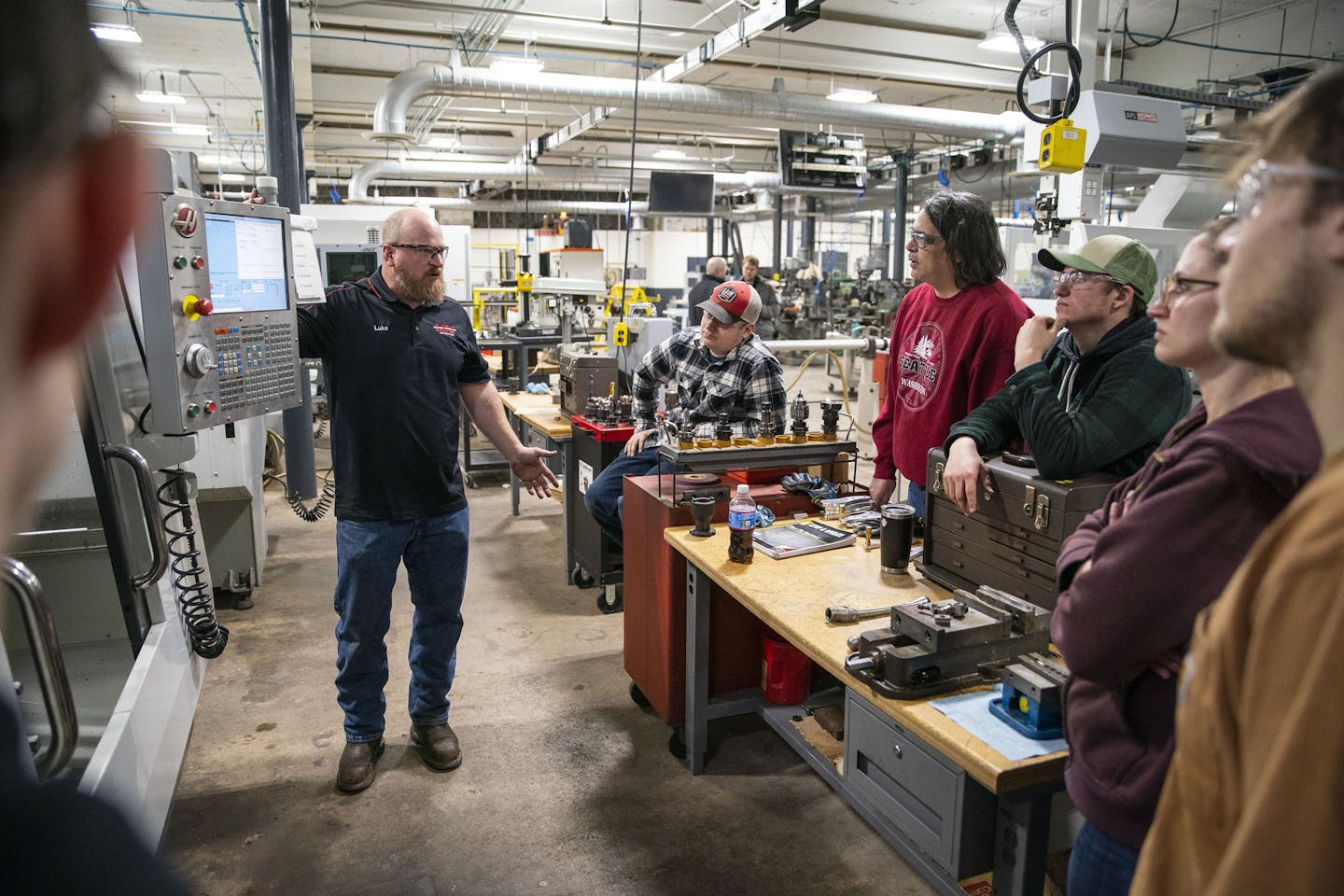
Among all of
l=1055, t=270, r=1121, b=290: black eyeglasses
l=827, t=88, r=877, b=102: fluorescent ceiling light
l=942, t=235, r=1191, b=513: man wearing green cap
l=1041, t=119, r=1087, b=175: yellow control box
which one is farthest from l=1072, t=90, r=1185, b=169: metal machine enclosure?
l=827, t=88, r=877, b=102: fluorescent ceiling light

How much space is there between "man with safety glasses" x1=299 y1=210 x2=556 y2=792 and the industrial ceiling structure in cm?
307

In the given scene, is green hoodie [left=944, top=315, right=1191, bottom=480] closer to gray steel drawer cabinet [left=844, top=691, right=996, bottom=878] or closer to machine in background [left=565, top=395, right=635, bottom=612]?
gray steel drawer cabinet [left=844, top=691, right=996, bottom=878]

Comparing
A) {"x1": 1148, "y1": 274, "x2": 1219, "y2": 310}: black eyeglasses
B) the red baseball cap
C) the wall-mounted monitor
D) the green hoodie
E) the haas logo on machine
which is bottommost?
the green hoodie

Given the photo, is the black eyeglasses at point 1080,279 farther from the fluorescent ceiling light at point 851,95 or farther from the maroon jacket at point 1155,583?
the fluorescent ceiling light at point 851,95

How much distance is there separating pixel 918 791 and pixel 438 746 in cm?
163

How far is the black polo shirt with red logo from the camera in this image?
7.93 ft

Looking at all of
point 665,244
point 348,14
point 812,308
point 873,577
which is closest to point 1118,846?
point 873,577

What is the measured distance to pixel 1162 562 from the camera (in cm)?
99

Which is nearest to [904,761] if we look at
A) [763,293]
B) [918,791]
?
[918,791]

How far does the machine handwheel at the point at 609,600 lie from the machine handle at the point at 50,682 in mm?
2420

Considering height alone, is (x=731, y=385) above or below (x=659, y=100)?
below

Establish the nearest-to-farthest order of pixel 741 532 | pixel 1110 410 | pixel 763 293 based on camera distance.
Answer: pixel 1110 410 → pixel 741 532 → pixel 763 293

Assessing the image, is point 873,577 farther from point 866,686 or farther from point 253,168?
point 253,168

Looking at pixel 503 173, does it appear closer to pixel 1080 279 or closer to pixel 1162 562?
pixel 1080 279
